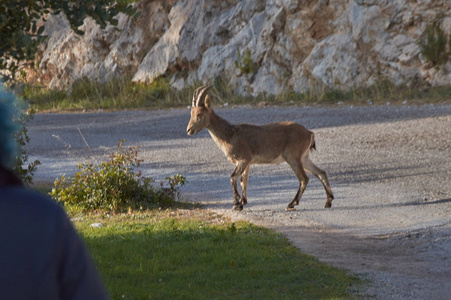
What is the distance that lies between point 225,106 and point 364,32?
5769mm

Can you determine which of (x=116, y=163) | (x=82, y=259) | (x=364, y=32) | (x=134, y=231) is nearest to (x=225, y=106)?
(x=364, y=32)

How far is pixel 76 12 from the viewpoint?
6879mm

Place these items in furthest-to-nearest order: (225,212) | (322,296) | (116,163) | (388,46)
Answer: (388,46), (116,163), (225,212), (322,296)

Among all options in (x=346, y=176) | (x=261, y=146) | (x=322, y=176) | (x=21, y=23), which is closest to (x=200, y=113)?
(x=261, y=146)

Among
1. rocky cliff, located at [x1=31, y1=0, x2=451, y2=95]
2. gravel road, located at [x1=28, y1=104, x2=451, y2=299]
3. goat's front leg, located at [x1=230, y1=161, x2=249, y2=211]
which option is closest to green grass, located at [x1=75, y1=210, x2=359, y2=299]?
gravel road, located at [x1=28, y1=104, x2=451, y2=299]

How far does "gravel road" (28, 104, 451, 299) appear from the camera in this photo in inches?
303

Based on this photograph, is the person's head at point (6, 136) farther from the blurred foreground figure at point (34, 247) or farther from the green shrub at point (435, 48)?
the green shrub at point (435, 48)

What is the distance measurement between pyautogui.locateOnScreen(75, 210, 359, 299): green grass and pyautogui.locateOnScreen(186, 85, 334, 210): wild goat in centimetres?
149

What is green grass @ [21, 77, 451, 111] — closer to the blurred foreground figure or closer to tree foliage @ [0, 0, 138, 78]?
tree foliage @ [0, 0, 138, 78]

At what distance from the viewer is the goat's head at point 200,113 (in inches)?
428

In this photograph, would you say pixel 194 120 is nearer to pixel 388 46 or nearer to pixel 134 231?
pixel 134 231

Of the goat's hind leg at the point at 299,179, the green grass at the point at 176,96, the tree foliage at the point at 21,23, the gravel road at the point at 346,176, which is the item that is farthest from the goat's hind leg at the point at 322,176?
the green grass at the point at 176,96

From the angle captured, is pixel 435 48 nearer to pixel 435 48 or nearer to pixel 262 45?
pixel 435 48

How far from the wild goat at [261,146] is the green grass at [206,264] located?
1492 millimetres
